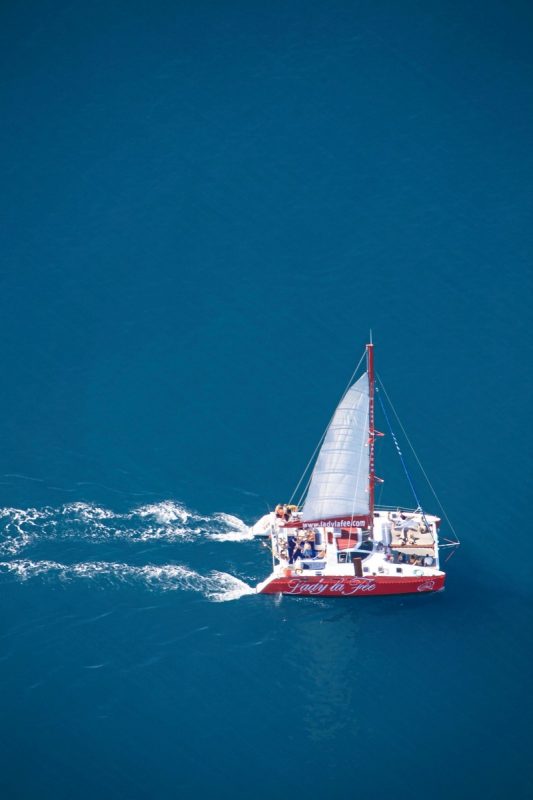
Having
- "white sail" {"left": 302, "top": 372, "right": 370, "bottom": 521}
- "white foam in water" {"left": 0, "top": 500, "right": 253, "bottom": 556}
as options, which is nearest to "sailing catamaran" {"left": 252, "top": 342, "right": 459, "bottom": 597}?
"white sail" {"left": 302, "top": 372, "right": 370, "bottom": 521}

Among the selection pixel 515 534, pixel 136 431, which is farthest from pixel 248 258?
pixel 515 534

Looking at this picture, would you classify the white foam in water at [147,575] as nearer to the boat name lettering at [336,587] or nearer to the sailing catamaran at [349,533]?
the sailing catamaran at [349,533]

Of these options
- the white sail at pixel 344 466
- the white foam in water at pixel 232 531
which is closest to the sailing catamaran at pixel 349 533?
the white sail at pixel 344 466

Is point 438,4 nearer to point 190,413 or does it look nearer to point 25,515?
point 190,413

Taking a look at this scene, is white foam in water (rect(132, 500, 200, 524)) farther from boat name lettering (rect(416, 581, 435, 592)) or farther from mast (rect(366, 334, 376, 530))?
boat name lettering (rect(416, 581, 435, 592))

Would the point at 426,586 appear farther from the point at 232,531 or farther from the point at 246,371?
the point at 246,371

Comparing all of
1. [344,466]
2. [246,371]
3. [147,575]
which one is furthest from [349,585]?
[246,371]
